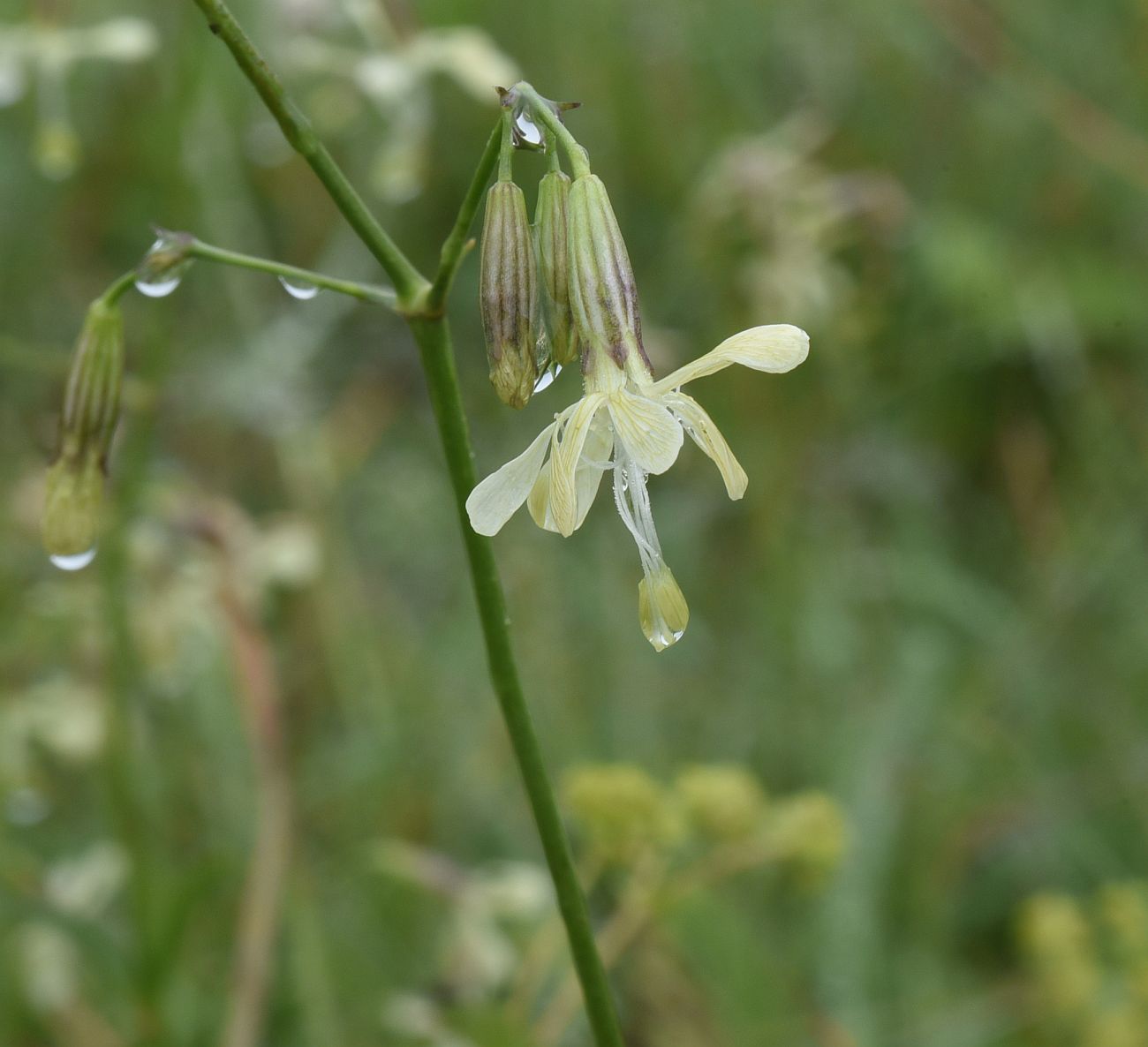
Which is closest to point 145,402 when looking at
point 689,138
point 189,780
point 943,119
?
point 189,780

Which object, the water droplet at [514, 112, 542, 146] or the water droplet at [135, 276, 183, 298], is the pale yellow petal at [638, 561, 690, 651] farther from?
the water droplet at [135, 276, 183, 298]

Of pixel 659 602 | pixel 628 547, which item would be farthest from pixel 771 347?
pixel 628 547

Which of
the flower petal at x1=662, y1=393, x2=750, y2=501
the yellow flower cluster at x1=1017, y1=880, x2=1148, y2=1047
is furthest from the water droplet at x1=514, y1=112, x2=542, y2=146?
the yellow flower cluster at x1=1017, y1=880, x2=1148, y2=1047

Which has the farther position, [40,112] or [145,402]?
[40,112]

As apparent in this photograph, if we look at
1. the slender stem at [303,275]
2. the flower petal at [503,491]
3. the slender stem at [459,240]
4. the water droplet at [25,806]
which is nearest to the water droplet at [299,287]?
the slender stem at [303,275]

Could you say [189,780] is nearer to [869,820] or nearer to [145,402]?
[145,402]

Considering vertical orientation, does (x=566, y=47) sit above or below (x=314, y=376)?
above
